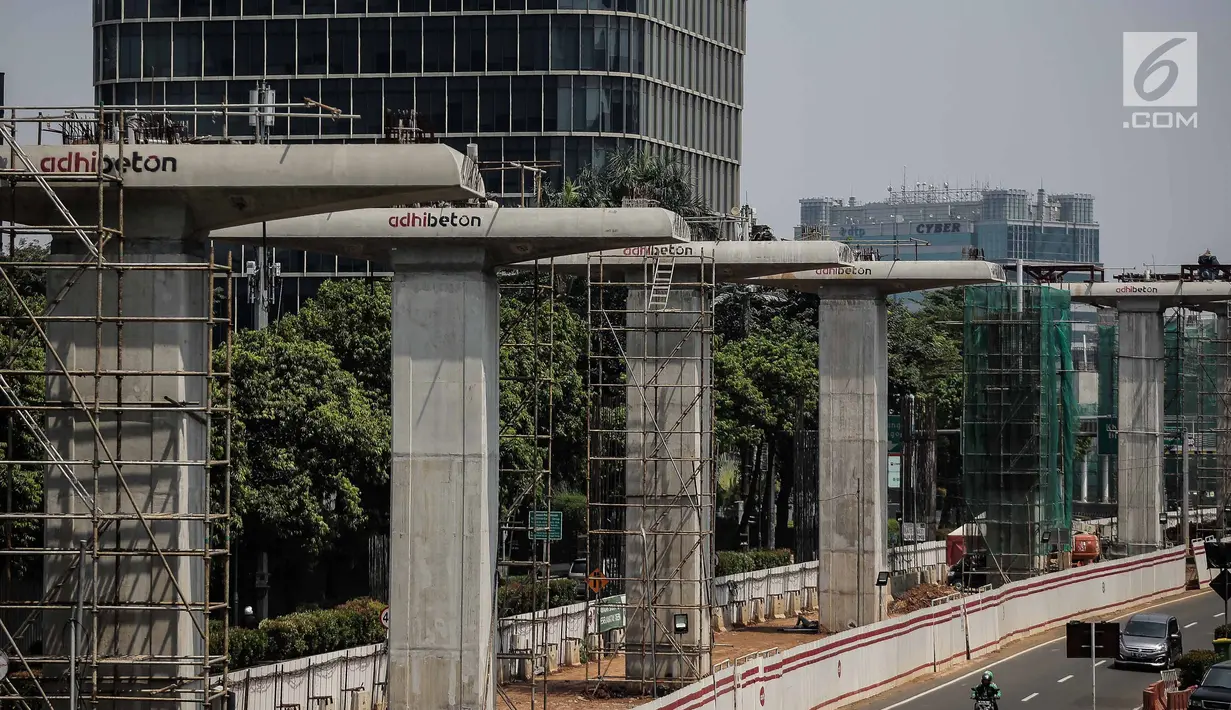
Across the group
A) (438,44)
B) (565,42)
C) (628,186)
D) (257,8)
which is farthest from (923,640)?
(257,8)

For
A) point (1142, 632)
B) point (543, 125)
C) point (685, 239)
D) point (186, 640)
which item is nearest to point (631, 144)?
point (543, 125)

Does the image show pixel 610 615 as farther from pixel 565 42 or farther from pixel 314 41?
pixel 314 41

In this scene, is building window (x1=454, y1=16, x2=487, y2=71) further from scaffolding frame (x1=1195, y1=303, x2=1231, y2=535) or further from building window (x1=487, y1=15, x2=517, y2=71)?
scaffolding frame (x1=1195, y1=303, x2=1231, y2=535)

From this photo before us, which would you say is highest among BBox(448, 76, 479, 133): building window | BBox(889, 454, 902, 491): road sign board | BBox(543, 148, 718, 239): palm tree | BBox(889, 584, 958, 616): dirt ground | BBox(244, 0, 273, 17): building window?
BBox(244, 0, 273, 17): building window

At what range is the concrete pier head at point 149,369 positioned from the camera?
75.8 feet

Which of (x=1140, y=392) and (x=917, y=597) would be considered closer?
(x=917, y=597)

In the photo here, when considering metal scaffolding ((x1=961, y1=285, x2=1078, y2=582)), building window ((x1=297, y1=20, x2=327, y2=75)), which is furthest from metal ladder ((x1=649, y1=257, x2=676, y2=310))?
building window ((x1=297, y1=20, x2=327, y2=75))

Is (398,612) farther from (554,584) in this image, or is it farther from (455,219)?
(554,584)

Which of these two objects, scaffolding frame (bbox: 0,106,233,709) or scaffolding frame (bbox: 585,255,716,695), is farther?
scaffolding frame (bbox: 585,255,716,695)

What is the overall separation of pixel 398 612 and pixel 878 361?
80.9 feet

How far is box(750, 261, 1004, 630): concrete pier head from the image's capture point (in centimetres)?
5628

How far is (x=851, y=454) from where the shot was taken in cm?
5684

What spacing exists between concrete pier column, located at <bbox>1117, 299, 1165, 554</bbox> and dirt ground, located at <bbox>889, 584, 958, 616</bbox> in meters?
13.9

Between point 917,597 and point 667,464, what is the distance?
879 inches
